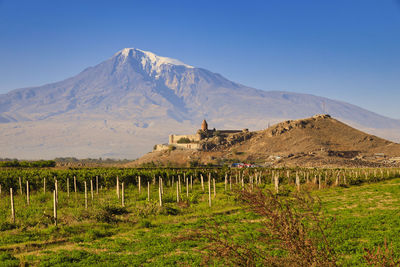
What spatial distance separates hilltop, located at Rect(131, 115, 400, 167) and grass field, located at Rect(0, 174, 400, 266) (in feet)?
183

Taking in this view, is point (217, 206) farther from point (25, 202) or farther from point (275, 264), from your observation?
point (275, 264)

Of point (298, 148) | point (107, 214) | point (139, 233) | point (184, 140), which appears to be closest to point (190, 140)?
point (184, 140)

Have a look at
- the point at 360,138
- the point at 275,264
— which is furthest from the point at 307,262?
the point at 360,138

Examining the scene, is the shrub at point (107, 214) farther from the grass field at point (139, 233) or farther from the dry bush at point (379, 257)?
the dry bush at point (379, 257)

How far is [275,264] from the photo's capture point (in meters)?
5.04

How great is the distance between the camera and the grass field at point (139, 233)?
1066 centimetres

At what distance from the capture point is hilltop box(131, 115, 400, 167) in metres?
78.0

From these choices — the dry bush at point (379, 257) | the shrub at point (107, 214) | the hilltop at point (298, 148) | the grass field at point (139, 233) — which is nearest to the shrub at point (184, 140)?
the hilltop at point (298, 148)

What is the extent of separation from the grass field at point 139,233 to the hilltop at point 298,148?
55.6 metres

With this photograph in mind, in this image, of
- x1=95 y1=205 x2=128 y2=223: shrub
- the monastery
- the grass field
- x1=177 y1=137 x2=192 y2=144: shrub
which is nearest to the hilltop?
the monastery

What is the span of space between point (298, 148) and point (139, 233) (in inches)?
3200

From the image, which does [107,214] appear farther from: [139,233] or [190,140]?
[190,140]

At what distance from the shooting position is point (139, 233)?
14.3m

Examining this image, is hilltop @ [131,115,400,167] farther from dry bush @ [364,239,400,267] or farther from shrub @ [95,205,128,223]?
dry bush @ [364,239,400,267]
